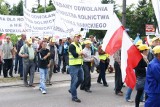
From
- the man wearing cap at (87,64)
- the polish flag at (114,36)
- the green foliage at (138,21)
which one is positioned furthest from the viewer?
the green foliage at (138,21)

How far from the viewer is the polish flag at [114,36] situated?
754 centimetres

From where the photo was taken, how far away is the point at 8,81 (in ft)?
46.1

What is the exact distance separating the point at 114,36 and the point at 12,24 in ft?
26.8

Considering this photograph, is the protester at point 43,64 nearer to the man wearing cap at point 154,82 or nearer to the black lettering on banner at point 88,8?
the black lettering on banner at point 88,8

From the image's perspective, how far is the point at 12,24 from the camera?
15094 mm

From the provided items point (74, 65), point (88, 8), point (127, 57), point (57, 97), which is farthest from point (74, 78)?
point (127, 57)

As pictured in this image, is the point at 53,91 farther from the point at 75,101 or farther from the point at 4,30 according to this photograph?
the point at 4,30

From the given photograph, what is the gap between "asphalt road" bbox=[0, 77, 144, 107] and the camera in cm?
1017

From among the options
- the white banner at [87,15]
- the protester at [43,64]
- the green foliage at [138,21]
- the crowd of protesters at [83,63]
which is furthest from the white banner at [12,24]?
the green foliage at [138,21]

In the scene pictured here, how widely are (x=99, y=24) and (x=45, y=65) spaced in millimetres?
2499

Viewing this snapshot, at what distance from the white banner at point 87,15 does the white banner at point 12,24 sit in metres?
4.14

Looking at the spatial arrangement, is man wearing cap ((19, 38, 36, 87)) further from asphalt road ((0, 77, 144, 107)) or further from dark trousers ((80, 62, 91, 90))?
dark trousers ((80, 62, 91, 90))

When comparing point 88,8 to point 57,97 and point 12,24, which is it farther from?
point 12,24

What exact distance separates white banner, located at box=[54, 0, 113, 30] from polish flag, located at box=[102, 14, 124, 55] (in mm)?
2168
